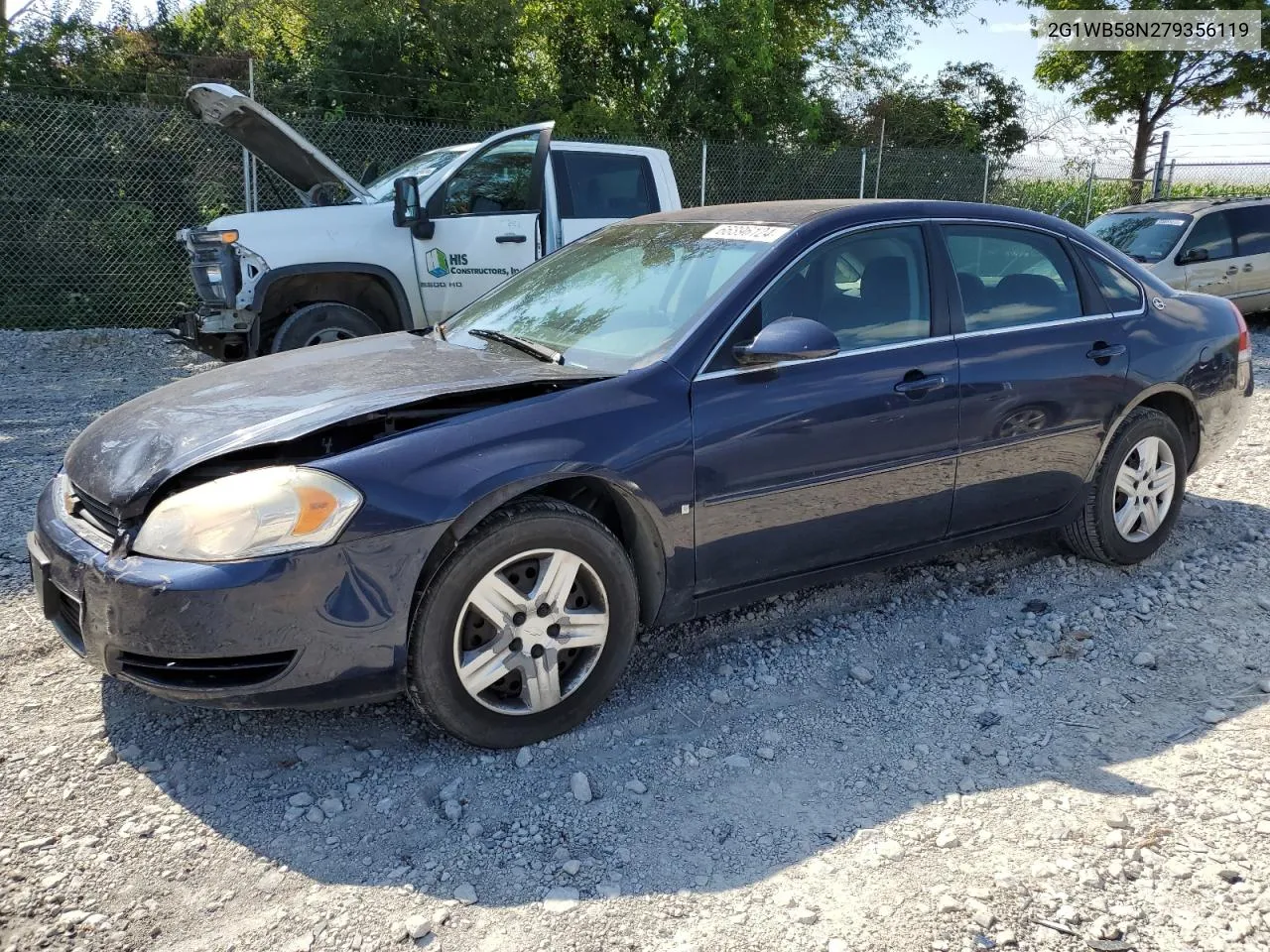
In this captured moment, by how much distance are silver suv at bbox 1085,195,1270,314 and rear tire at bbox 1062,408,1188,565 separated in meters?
7.63

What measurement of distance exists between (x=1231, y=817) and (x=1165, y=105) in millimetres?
23034

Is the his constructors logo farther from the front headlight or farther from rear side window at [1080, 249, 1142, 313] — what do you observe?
the front headlight

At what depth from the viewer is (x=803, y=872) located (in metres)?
2.65

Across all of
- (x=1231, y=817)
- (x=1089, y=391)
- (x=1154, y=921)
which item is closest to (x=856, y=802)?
(x=1154, y=921)

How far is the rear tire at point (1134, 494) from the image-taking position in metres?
4.55

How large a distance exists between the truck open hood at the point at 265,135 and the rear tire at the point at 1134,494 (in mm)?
5950

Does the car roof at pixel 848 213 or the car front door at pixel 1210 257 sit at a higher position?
the car roof at pixel 848 213

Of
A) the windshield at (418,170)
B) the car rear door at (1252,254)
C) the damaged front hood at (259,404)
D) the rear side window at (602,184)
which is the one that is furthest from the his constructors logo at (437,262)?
the car rear door at (1252,254)

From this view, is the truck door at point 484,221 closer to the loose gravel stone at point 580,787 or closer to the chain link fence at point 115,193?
the chain link fence at point 115,193

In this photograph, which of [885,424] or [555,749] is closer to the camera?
[555,749]

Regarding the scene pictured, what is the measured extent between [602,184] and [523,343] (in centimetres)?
516

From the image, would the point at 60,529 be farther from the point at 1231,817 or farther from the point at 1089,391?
the point at 1089,391

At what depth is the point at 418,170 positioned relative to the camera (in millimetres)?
8609

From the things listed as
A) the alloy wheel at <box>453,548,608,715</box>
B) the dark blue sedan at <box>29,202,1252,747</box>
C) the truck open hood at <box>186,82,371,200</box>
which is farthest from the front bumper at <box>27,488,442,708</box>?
the truck open hood at <box>186,82,371,200</box>
